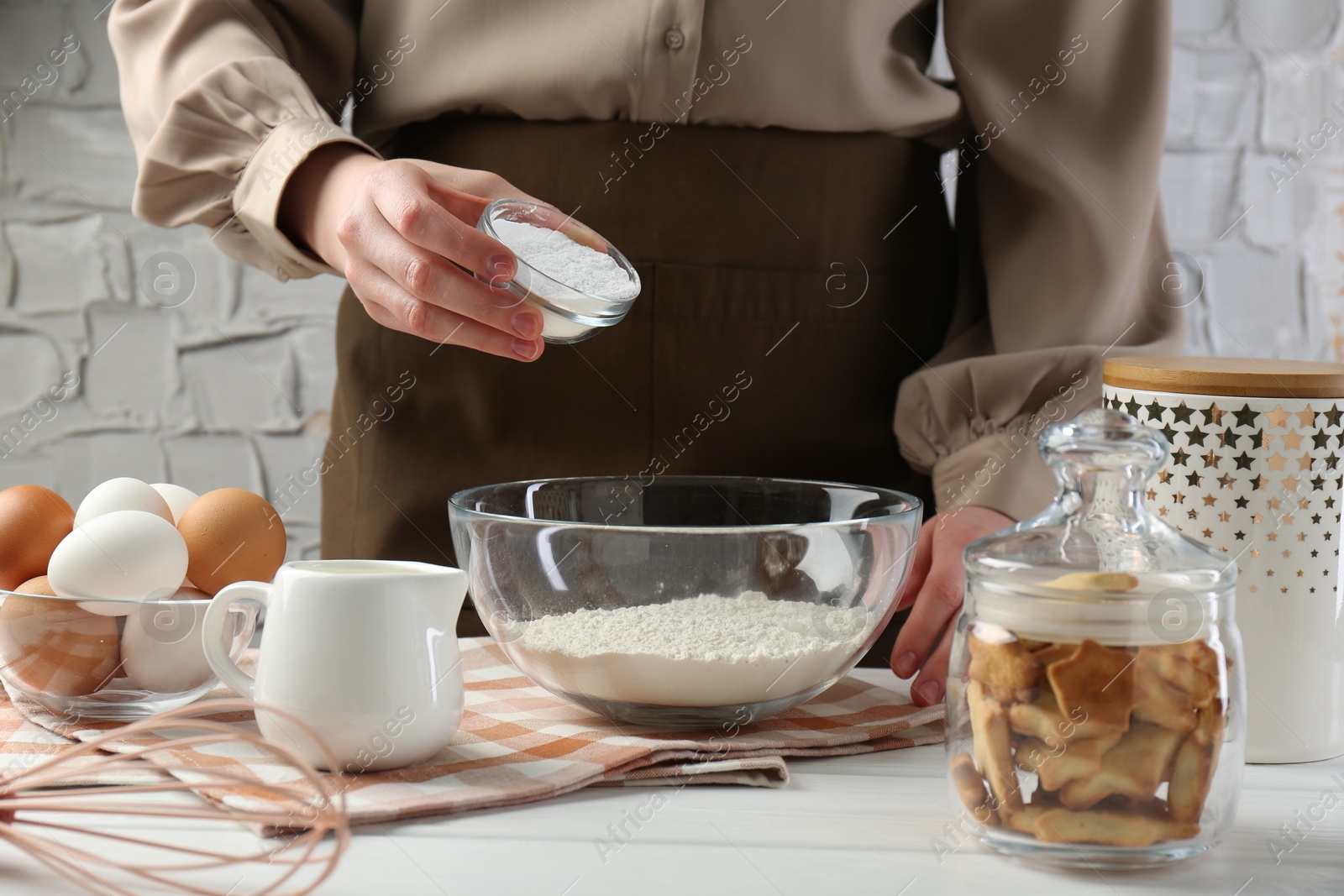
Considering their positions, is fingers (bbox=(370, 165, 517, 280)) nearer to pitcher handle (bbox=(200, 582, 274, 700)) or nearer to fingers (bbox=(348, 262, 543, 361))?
fingers (bbox=(348, 262, 543, 361))

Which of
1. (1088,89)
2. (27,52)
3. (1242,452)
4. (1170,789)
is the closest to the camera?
(1170,789)

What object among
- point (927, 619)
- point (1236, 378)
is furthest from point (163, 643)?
point (1236, 378)

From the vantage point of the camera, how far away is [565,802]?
0.47 m

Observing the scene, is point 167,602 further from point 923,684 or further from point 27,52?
point 27,52

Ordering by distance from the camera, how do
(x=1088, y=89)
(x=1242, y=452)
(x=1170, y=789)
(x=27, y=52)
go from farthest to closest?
(x=27, y=52) < (x=1088, y=89) < (x=1242, y=452) < (x=1170, y=789)

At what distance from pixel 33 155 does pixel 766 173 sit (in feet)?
3.92

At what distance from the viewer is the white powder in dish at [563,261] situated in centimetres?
63

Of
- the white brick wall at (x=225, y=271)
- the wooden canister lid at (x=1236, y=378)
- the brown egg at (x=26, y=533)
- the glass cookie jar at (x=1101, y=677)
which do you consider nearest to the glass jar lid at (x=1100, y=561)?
the glass cookie jar at (x=1101, y=677)

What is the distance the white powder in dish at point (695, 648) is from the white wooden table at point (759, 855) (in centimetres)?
6

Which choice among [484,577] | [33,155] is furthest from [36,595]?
[33,155]

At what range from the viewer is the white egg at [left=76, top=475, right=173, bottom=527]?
58cm

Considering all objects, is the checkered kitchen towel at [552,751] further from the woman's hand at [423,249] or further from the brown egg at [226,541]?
the woman's hand at [423,249]

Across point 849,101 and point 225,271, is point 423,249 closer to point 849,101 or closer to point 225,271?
point 849,101

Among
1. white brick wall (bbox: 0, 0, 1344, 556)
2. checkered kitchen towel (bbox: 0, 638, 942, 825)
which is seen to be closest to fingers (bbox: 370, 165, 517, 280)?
checkered kitchen towel (bbox: 0, 638, 942, 825)
